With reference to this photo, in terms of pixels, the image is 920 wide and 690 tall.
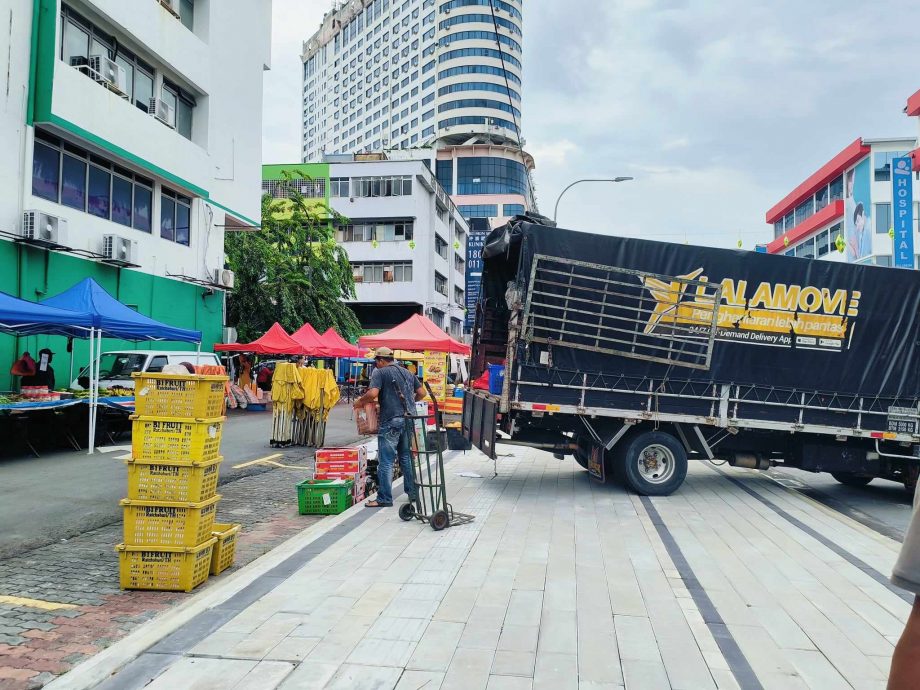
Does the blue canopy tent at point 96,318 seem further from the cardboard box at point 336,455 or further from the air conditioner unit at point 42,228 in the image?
the cardboard box at point 336,455

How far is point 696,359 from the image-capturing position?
923 centimetres

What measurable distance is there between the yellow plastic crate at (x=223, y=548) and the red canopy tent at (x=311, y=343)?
16.0 m

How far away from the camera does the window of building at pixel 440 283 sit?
5130 centimetres

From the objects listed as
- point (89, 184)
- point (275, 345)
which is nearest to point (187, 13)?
point (89, 184)

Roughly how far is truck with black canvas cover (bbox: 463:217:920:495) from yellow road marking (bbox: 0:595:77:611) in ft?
16.9

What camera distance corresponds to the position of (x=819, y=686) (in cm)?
368

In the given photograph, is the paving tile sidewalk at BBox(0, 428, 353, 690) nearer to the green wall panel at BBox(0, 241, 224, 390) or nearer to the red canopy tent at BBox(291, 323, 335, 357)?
the green wall panel at BBox(0, 241, 224, 390)

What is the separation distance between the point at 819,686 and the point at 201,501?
4.11m

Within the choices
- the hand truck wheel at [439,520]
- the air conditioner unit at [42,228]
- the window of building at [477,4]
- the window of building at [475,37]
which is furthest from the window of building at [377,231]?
the window of building at [477,4]

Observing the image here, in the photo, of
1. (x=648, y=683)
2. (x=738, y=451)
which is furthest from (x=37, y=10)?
(x=648, y=683)

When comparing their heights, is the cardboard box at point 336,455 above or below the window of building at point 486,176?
below

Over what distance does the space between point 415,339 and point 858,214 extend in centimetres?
3451

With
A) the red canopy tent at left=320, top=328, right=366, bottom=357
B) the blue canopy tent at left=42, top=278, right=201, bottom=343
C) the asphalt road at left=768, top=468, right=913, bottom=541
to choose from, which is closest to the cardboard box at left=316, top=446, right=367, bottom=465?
the asphalt road at left=768, top=468, right=913, bottom=541

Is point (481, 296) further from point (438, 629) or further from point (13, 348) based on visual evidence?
point (13, 348)
